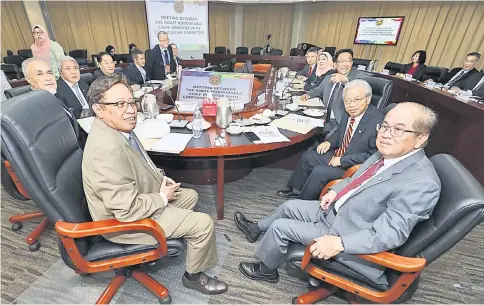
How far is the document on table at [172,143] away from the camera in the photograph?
1.51 metres

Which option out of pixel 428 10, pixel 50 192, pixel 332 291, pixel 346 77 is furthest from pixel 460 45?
pixel 50 192

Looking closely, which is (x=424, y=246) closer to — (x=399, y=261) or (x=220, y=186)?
(x=399, y=261)

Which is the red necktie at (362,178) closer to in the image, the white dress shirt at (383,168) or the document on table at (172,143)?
the white dress shirt at (383,168)

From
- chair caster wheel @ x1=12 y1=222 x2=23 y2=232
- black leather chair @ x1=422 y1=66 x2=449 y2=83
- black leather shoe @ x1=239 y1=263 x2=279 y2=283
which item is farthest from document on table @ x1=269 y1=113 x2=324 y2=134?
black leather chair @ x1=422 y1=66 x2=449 y2=83

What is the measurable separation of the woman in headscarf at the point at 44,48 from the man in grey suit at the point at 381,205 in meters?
3.58

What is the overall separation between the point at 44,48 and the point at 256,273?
3.85 meters

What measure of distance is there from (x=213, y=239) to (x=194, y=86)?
5.14ft

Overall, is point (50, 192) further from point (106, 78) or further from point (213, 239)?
point (213, 239)

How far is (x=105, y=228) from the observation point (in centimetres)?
99

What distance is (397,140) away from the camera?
104cm

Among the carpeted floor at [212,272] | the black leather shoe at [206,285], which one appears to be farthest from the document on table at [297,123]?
the black leather shoe at [206,285]

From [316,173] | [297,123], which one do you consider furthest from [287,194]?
[297,123]

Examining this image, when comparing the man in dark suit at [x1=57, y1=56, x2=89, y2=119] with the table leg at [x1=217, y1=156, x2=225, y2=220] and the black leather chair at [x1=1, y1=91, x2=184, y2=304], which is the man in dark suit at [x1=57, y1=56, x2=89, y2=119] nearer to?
the black leather chair at [x1=1, y1=91, x2=184, y2=304]

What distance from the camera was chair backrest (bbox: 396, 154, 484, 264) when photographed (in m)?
0.82
